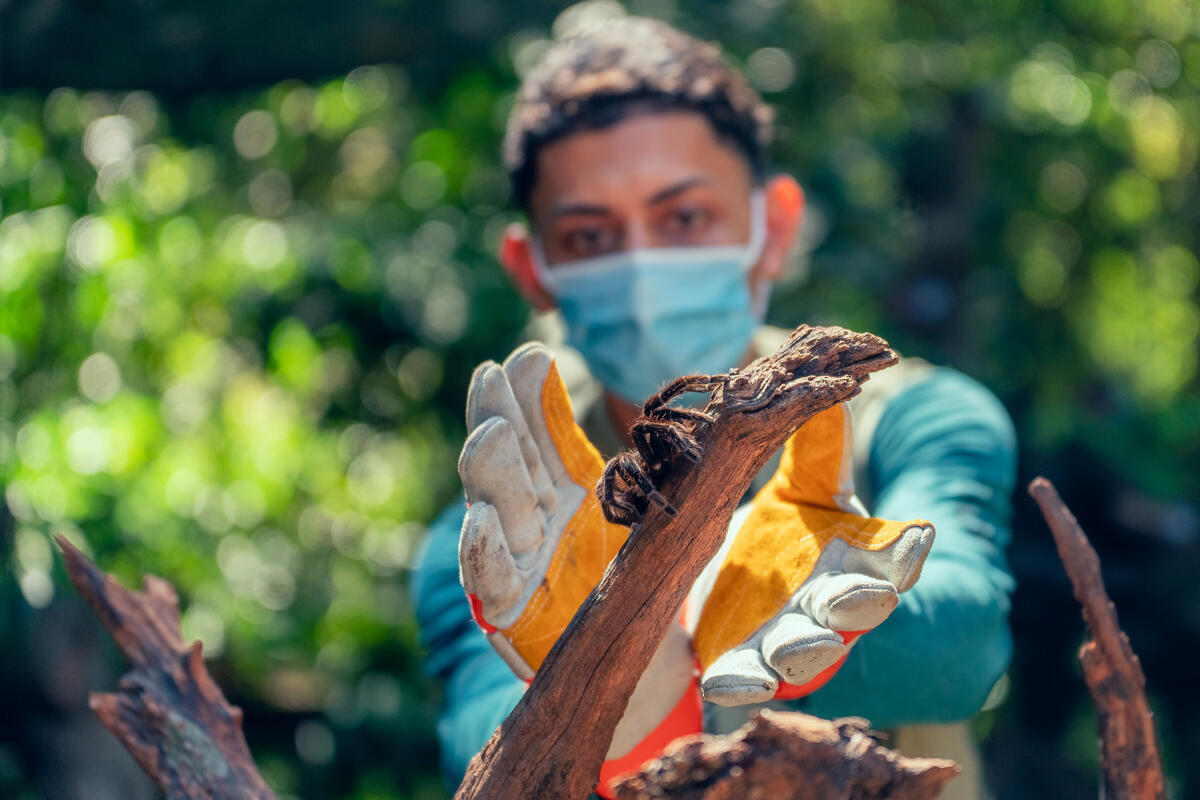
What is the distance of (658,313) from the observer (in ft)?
5.65

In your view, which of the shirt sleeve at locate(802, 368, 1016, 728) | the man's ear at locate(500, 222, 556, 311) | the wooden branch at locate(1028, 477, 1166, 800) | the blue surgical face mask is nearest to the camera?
the wooden branch at locate(1028, 477, 1166, 800)

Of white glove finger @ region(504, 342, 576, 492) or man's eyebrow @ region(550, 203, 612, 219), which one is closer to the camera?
white glove finger @ region(504, 342, 576, 492)

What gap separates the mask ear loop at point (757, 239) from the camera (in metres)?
1.92

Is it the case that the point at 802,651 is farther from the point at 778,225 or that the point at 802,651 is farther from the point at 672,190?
the point at 778,225

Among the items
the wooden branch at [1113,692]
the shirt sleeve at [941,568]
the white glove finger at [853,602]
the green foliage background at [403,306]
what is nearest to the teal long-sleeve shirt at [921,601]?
the shirt sleeve at [941,568]

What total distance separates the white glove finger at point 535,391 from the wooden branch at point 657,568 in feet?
0.50

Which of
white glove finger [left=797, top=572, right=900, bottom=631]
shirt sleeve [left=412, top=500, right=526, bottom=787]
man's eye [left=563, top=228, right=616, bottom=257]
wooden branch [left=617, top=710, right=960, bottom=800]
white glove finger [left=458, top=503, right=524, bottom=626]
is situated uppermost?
man's eye [left=563, top=228, right=616, bottom=257]

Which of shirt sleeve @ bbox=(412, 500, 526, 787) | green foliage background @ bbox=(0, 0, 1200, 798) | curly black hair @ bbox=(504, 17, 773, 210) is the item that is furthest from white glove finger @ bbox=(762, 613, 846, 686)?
green foliage background @ bbox=(0, 0, 1200, 798)

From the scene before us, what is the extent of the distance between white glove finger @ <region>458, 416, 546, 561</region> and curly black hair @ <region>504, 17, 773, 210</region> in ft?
3.23

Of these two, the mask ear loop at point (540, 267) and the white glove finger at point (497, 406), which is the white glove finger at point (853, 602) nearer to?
the white glove finger at point (497, 406)

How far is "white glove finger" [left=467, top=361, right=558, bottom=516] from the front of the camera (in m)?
0.97

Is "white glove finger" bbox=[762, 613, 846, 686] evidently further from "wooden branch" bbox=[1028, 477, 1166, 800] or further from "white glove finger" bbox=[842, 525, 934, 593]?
"wooden branch" bbox=[1028, 477, 1166, 800]

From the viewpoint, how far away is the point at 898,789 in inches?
31.7

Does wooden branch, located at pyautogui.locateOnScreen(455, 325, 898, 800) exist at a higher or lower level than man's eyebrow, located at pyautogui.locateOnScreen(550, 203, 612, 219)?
lower
